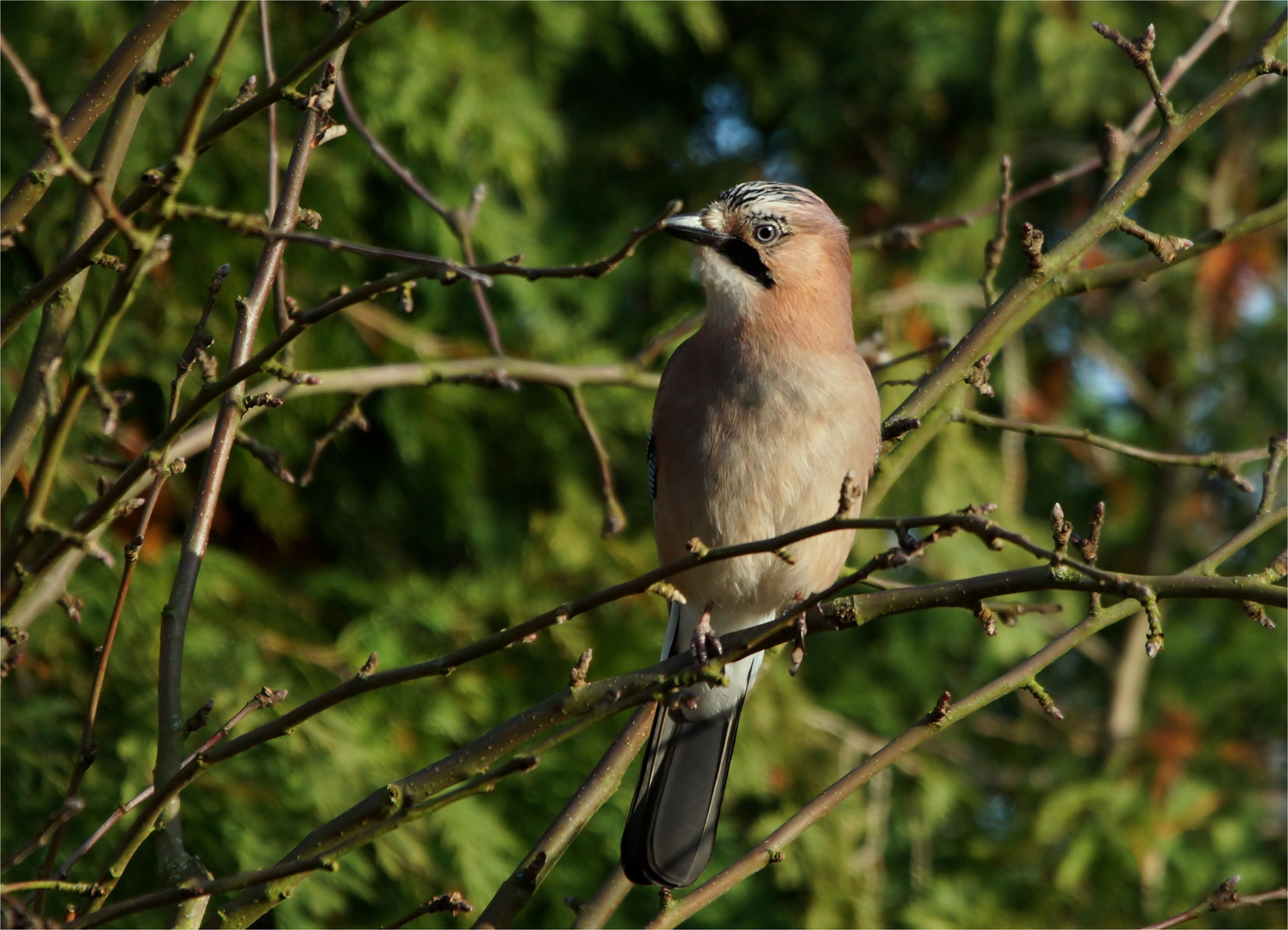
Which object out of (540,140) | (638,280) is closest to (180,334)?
(540,140)

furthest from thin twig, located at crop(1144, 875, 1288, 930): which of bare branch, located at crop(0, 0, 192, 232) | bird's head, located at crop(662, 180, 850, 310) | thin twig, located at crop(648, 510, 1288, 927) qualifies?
bare branch, located at crop(0, 0, 192, 232)

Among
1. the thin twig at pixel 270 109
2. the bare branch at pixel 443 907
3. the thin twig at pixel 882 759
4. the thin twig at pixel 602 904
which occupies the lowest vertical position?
the bare branch at pixel 443 907

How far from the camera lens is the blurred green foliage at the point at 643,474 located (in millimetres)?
3826

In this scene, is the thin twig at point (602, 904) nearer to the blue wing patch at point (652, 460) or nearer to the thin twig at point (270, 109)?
the blue wing patch at point (652, 460)

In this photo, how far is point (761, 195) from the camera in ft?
10.9

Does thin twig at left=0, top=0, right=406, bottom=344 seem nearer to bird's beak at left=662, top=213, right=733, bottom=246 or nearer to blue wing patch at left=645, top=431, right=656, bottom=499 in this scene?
bird's beak at left=662, top=213, right=733, bottom=246

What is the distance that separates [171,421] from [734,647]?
858mm

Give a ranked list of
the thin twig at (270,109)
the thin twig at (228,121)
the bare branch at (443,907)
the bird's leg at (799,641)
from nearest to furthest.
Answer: the thin twig at (228,121) < the bare branch at (443,907) < the bird's leg at (799,641) < the thin twig at (270,109)

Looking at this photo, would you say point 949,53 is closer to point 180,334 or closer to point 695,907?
point 180,334

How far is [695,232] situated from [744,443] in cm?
56

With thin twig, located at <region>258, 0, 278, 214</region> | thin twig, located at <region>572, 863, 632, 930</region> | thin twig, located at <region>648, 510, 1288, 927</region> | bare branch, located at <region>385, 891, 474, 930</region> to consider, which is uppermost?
thin twig, located at <region>258, 0, 278, 214</region>

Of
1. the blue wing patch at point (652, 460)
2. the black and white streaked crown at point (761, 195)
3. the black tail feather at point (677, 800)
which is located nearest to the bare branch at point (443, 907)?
the black tail feather at point (677, 800)

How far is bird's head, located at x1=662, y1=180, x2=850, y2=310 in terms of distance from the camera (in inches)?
128

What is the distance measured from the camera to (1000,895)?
5.28m
